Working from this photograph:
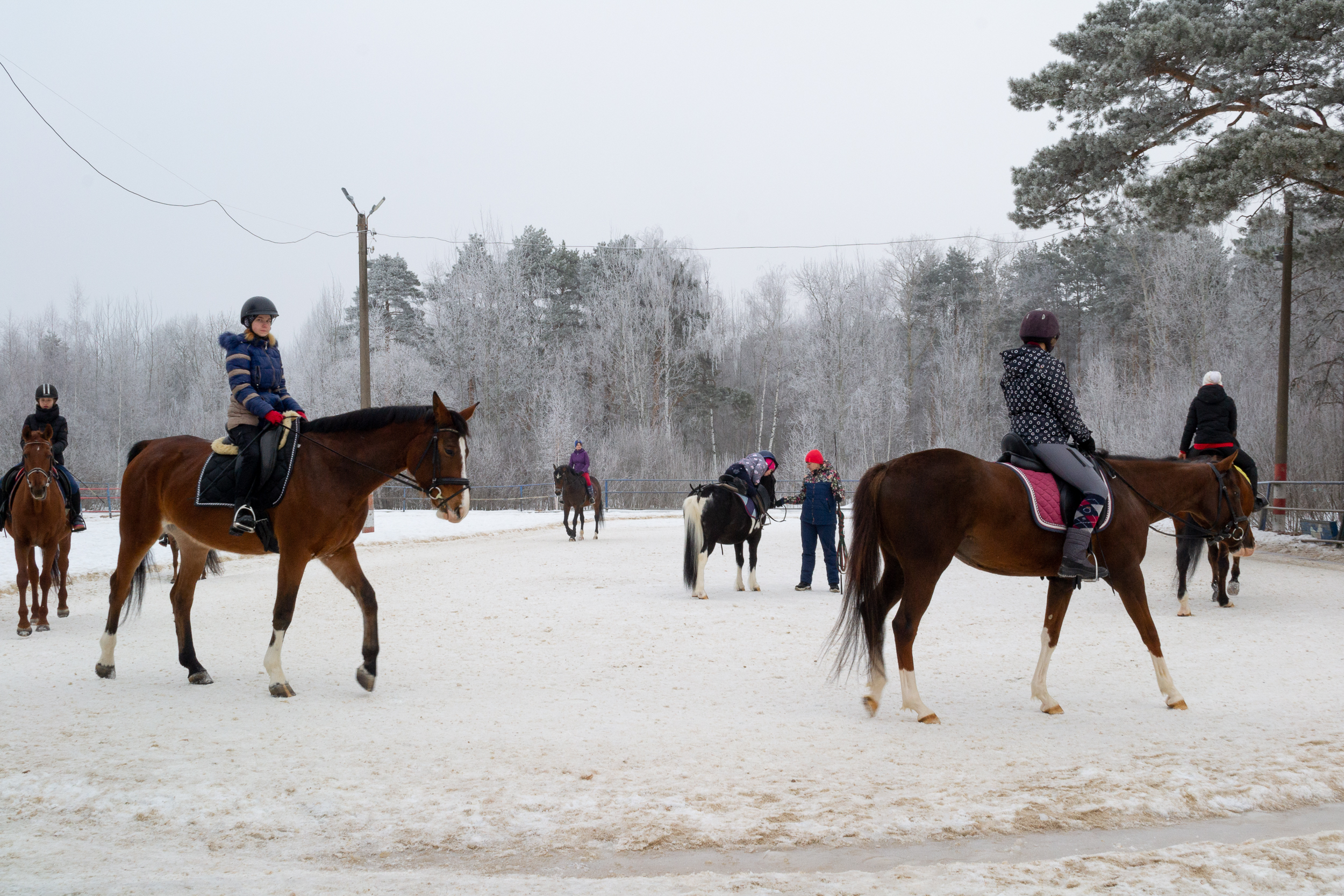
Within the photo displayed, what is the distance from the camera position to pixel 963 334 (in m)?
49.1

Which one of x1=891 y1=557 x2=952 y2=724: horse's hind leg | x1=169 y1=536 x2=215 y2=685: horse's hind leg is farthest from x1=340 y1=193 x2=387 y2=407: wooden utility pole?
x1=891 y1=557 x2=952 y2=724: horse's hind leg

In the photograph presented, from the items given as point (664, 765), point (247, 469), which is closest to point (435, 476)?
point (247, 469)

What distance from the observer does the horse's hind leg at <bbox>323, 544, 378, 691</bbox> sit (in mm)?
6484

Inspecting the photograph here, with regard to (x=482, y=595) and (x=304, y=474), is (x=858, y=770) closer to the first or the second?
(x=304, y=474)

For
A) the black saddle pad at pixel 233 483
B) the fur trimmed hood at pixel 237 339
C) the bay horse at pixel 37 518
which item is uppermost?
the fur trimmed hood at pixel 237 339

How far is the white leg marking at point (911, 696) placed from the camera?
574 cm

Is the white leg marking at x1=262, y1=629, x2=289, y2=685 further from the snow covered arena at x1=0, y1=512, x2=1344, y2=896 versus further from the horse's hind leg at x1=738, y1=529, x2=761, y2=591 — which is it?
the horse's hind leg at x1=738, y1=529, x2=761, y2=591

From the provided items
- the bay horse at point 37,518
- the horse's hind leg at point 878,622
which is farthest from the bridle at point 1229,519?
the bay horse at point 37,518

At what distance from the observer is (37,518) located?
9.57 meters

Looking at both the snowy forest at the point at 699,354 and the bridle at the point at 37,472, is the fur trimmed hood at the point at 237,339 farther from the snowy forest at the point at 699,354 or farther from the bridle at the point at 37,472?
the snowy forest at the point at 699,354

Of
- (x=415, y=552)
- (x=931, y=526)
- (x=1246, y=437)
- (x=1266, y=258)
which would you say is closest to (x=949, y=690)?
(x=931, y=526)

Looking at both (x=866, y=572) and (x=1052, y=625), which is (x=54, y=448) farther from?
(x=1052, y=625)

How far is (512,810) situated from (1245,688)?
5194mm

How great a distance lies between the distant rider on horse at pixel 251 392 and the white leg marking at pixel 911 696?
14.3 ft
